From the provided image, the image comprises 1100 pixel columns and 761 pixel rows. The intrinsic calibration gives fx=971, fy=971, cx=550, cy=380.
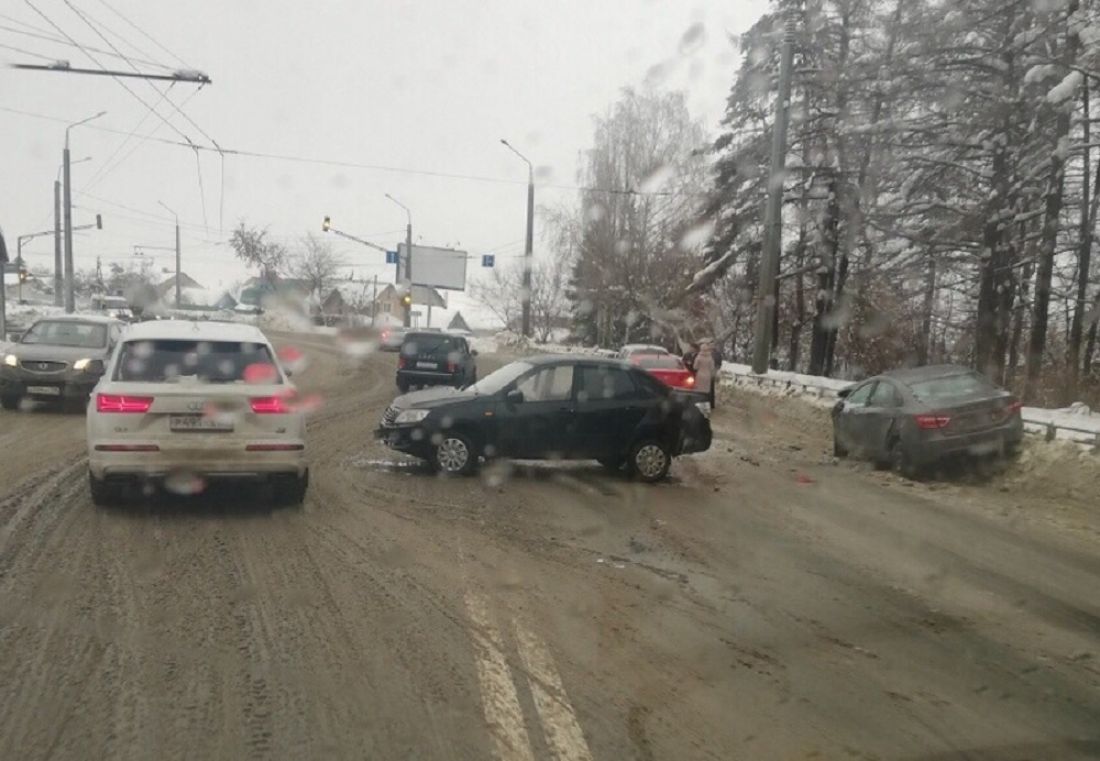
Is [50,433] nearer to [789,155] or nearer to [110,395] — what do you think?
[110,395]

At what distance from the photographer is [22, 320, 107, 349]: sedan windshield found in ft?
54.3

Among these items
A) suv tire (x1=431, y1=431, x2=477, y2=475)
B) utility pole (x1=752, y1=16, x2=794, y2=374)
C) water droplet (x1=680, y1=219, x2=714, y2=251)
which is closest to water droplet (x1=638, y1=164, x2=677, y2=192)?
water droplet (x1=680, y1=219, x2=714, y2=251)

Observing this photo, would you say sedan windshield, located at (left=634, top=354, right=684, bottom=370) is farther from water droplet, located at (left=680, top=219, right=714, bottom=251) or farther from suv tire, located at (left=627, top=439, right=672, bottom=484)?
water droplet, located at (left=680, top=219, right=714, bottom=251)

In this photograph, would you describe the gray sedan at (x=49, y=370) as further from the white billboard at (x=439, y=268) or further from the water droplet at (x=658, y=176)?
the white billboard at (x=439, y=268)

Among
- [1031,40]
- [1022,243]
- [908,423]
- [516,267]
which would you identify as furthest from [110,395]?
[516,267]

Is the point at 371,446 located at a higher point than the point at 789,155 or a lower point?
lower

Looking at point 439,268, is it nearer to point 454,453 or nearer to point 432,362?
point 432,362

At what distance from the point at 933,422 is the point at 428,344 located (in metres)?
13.8

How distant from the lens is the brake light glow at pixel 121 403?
7.84m

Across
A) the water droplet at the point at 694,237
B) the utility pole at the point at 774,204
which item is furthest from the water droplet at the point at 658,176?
the utility pole at the point at 774,204

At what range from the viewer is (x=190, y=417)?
26.1ft

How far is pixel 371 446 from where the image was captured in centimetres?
Result: 1338

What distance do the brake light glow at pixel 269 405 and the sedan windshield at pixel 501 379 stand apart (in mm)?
3346

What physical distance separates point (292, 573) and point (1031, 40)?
61.1 feet
